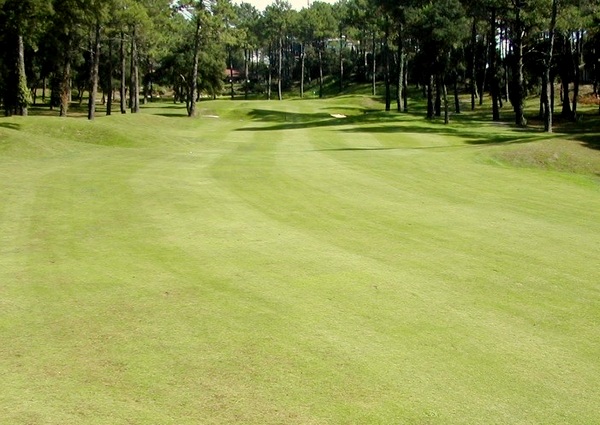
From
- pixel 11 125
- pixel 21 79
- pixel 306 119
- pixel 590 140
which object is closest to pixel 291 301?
pixel 11 125

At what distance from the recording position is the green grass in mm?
5844

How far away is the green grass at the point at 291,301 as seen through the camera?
5.84m

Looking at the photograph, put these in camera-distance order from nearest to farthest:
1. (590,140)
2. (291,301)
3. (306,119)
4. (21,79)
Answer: (291,301)
(590,140)
(21,79)
(306,119)

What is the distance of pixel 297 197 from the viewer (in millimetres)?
16547

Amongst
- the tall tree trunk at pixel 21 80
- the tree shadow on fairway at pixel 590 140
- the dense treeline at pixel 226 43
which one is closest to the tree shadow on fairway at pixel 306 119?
the dense treeline at pixel 226 43

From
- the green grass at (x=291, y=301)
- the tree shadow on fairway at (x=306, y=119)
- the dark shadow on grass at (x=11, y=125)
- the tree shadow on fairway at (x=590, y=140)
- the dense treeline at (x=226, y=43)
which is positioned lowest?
the green grass at (x=291, y=301)

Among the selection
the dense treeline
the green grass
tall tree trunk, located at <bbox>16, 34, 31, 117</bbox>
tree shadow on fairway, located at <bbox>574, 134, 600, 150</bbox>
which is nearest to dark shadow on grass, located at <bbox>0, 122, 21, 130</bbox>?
the dense treeline

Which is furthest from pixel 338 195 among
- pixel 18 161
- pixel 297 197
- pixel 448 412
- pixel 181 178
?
pixel 18 161

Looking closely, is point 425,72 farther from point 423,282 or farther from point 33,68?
point 423,282

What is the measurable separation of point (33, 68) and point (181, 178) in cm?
6165

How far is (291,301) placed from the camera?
27.7 ft

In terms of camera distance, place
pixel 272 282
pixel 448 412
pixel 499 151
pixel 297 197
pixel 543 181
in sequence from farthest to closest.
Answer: pixel 499 151 < pixel 543 181 < pixel 297 197 < pixel 272 282 < pixel 448 412

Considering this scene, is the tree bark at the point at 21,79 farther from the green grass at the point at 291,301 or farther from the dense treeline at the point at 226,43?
the green grass at the point at 291,301

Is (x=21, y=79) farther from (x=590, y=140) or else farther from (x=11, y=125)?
(x=590, y=140)
